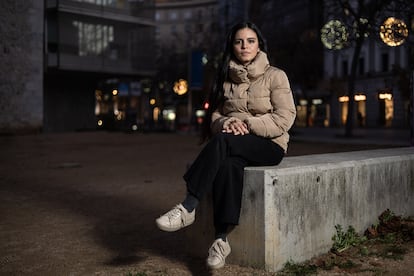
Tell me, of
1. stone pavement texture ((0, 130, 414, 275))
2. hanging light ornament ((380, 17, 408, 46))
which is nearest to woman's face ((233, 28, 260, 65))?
stone pavement texture ((0, 130, 414, 275))

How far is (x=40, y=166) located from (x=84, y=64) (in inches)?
751

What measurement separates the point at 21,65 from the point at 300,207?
2130 cm

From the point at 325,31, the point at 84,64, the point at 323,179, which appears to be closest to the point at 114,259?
the point at 323,179

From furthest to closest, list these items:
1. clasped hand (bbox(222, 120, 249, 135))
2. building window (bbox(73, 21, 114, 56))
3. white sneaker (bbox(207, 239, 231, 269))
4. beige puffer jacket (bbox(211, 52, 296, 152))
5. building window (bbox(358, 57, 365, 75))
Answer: building window (bbox(358, 57, 365, 75)) < building window (bbox(73, 21, 114, 56)) < beige puffer jacket (bbox(211, 52, 296, 152)) < clasped hand (bbox(222, 120, 249, 135)) < white sneaker (bbox(207, 239, 231, 269))

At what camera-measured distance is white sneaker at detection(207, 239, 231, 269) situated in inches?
137

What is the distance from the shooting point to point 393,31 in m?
12.9

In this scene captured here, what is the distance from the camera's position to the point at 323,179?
163 inches

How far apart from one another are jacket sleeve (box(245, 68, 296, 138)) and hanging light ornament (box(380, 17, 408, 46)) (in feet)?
32.7

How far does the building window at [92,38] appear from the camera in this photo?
103 feet

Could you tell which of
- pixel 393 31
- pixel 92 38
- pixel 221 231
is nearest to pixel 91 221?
pixel 221 231

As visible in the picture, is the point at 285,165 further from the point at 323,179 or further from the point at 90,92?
the point at 90,92

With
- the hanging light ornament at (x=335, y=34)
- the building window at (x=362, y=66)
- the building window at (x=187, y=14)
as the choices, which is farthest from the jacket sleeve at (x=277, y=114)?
Result: the building window at (x=187, y=14)

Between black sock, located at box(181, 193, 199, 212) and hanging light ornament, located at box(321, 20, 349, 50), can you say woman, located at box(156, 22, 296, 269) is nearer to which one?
black sock, located at box(181, 193, 199, 212)

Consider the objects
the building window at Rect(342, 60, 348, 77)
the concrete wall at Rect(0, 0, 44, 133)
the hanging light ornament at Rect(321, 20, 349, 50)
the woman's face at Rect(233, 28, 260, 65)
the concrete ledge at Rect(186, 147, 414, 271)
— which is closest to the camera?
the concrete ledge at Rect(186, 147, 414, 271)
